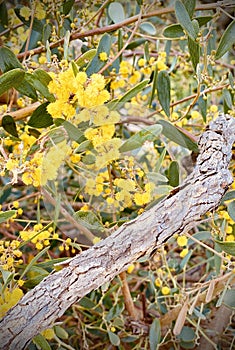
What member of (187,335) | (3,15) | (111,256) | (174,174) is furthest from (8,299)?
(3,15)

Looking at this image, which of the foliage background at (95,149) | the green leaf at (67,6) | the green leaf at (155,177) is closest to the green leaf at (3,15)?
the foliage background at (95,149)

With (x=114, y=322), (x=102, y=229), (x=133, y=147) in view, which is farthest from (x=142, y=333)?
(x=133, y=147)

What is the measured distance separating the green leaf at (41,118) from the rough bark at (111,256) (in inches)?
7.3

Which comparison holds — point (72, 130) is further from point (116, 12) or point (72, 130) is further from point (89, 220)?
point (116, 12)

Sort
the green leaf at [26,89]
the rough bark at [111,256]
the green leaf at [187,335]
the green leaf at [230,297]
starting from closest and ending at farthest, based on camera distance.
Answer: the rough bark at [111,256] < the green leaf at [26,89] < the green leaf at [230,297] < the green leaf at [187,335]

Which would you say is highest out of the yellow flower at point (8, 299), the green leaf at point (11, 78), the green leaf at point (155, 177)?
the green leaf at point (11, 78)

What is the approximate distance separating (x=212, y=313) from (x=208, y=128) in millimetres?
534

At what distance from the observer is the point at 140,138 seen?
25.1 inches

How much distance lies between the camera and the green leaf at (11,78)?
1.99 ft

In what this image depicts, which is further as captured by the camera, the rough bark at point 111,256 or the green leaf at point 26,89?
the green leaf at point 26,89

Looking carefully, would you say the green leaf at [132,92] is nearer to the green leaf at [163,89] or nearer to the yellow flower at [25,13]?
the green leaf at [163,89]

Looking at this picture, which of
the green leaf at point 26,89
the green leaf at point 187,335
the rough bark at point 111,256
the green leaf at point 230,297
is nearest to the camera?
the rough bark at point 111,256

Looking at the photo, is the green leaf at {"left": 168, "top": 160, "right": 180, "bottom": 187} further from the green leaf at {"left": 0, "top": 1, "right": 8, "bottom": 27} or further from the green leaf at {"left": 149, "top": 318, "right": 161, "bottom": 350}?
the green leaf at {"left": 0, "top": 1, "right": 8, "bottom": 27}

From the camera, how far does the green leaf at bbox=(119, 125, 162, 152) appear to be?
2.07ft
